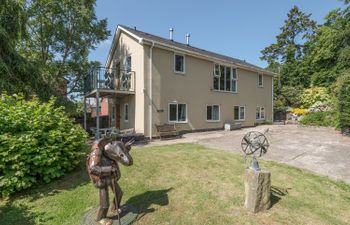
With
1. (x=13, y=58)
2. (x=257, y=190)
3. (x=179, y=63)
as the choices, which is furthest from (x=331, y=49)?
(x=13, y=58)

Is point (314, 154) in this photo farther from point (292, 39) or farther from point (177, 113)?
point (292, 39)

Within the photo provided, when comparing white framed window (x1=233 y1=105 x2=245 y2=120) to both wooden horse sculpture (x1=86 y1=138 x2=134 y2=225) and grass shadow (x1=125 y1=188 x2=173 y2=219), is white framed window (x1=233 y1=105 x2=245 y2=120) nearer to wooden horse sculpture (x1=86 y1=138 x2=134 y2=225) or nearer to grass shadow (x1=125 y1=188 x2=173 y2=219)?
grass shadow (x1=125 y1=188 x2=173 y2=219)

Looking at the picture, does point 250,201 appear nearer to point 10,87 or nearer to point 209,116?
point 10,87

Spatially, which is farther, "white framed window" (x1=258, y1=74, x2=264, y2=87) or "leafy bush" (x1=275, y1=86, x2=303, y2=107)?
"leafy bush" (x1=275, y1=86, x2=303, y2=107)

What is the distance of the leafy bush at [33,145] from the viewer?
4.96 meters

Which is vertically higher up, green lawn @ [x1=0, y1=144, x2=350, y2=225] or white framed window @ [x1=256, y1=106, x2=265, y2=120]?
white framed window @ [x1=256, y1=106, x2=265, y2=120]

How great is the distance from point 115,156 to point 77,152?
2.90 meters

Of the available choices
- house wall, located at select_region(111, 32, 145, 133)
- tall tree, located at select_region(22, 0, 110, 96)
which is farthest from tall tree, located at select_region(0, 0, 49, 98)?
tall tree, located at select_region(22, 0, 110, 96)

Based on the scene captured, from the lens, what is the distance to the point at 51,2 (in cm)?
1672

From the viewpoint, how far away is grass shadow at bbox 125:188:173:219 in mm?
4555

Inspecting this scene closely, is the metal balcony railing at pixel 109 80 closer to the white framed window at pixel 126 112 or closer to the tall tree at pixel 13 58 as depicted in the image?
the white framed window at pixel 126 112

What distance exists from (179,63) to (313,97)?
1836 centimetres

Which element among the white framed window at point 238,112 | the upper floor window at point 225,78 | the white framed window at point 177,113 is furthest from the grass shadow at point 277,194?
the white framed window at point 238,112

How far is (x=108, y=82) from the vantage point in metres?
13.8
